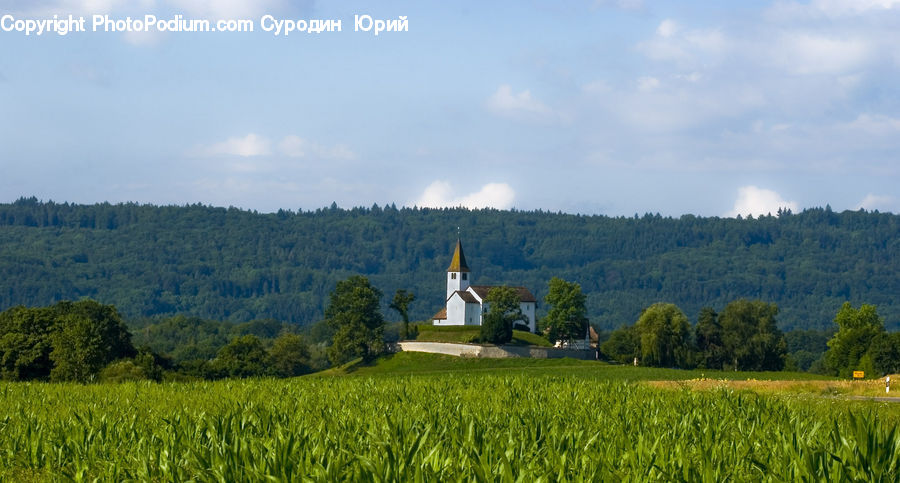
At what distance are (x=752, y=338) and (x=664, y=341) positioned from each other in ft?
41.4

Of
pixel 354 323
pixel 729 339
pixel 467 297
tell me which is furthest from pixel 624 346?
pixel 354 323

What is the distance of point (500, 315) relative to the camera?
124m

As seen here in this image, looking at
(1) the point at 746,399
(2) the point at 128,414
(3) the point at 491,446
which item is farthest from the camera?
(1) the point at 746,399

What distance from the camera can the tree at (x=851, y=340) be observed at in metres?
99.9

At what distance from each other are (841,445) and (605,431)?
501cm

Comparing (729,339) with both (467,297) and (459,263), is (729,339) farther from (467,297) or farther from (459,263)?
(459,263)

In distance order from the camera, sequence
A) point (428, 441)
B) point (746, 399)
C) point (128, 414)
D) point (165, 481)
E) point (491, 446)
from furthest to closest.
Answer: point (746, 399), point (128, 414), point (428, 441), point (491, 446), point (165, 481)

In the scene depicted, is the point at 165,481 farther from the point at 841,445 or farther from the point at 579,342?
the point at 579,342

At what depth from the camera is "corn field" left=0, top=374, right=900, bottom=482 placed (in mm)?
13930

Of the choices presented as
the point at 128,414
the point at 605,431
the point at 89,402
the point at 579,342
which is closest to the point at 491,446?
the point at 605,431

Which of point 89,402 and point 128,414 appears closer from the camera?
point 128,414

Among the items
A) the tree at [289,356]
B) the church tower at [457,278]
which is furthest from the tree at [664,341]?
the church tower at [457,278]

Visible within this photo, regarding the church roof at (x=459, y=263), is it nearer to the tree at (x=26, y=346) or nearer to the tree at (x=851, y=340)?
the tree at (x=851, y=340)

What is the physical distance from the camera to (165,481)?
14.6 meters
